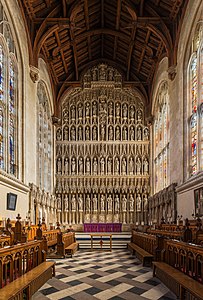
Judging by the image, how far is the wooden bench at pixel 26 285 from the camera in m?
5.03

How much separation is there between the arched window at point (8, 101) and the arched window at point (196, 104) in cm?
818

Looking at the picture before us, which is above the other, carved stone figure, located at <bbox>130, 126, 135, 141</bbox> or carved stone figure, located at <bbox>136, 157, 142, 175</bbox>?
carved stone figure, located at <bbox>130, 126, 135, 141</bbox>

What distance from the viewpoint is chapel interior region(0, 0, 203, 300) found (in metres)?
7.86

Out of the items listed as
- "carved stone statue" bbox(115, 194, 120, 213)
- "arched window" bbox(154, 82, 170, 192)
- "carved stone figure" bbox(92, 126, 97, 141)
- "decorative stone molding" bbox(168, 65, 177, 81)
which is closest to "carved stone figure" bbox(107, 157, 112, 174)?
"carved stone figure" bbox(92, 126, 97, 141)

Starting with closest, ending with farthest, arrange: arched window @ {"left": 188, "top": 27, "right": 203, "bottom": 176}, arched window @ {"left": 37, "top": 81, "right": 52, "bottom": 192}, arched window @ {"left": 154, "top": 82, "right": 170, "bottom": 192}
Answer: arched window @ {"left": 188, "top": 27, "right": 203, "bottom": 176} → arched window @ {"left": 154, "top": 82, "right": 170, "bottom": 192} → arched window @ {"left": 37, "top": 81, "right": 52, "bottom": 192}

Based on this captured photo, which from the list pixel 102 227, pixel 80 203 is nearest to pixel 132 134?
pixel 80 203

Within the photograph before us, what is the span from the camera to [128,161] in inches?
1060

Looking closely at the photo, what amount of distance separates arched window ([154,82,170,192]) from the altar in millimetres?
3845

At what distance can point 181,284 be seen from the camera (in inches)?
223

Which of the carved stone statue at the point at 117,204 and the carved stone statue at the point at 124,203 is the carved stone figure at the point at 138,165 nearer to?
the carved stone statue at the point at 124,203

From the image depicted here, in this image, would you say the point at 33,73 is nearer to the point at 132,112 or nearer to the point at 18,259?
the point at 132,112

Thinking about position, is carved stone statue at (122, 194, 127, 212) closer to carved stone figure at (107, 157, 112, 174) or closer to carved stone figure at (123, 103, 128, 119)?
carved stone figure at (107, 157, 112, 174)

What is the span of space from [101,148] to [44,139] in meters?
4.72

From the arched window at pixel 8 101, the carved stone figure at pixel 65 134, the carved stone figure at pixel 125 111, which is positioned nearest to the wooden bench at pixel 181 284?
the arched window at pixel 8 101
